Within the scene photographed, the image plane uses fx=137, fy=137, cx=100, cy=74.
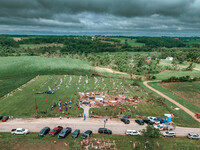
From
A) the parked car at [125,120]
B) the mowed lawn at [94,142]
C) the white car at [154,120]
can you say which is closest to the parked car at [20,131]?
the mowed lawn at [94,142]

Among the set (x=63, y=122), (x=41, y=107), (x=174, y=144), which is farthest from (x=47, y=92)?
(x=174, y=144)

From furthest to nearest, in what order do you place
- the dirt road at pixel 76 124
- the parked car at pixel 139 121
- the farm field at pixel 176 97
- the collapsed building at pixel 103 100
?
1. the farm field at pixel 176 97
2. the collapsed building at pixel 103 100
3. the parked car at pixel 139 121
4. the dirt road at pixel 76 124

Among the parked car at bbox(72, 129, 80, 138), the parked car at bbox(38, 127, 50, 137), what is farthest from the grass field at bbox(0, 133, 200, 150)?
the parked car at bbox(38, 127, 50, 137)

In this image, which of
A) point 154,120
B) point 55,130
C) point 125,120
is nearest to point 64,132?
point 55,130

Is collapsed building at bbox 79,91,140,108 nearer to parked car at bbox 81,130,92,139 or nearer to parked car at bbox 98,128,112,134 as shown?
parked car at bbox 98,128,112,134

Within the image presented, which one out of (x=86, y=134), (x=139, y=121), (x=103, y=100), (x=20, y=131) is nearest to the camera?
(x=86, y=134)

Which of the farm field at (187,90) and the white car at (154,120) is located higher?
the white car at (154,120)

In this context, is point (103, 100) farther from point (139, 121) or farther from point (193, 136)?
point (193, 136)

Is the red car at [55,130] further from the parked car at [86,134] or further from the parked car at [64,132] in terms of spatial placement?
the parked car at [86,134]
